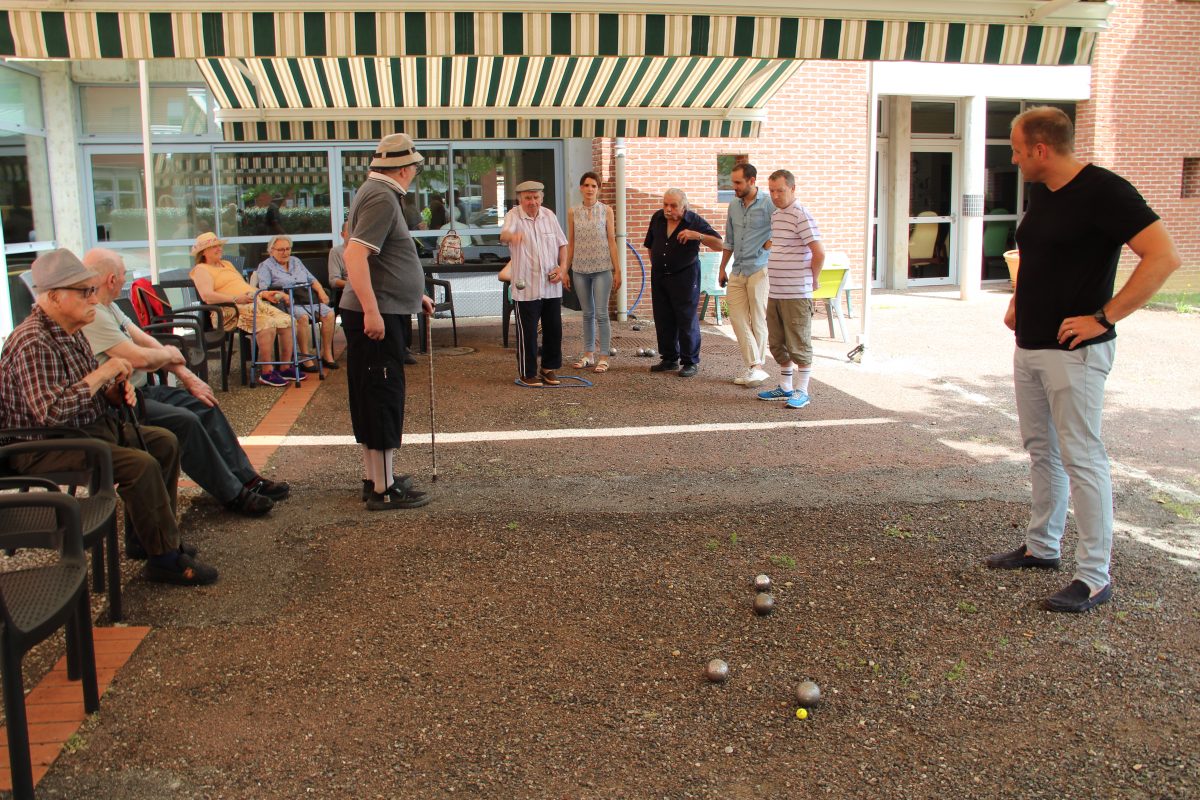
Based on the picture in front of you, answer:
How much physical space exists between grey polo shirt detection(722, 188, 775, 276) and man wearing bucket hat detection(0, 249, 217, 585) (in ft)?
18.5

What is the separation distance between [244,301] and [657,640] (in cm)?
666

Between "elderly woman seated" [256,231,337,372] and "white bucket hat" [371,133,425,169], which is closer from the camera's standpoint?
"white bucket hat" [371,133,425,169]

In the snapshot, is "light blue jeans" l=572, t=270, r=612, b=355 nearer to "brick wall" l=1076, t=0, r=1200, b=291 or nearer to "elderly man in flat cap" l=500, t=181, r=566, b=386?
"elderly man in flat cap" l=500, t=181, r=566, b=386

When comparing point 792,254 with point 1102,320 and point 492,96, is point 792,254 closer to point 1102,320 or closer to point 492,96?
point 1102,320

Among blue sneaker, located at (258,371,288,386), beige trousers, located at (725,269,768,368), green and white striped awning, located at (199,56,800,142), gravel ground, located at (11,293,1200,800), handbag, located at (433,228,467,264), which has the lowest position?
gravel ground, located at (11,293,1200,800)

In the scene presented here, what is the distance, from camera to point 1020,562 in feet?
15.6

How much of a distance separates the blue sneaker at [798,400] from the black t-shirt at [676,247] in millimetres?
1881

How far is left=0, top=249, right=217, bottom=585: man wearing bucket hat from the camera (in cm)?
420

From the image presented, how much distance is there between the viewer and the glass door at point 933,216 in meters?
17.9

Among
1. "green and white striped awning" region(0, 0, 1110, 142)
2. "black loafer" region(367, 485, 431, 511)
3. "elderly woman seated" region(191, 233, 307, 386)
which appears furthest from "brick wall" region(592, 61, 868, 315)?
→ "black loafer" region(367, 485, 431, 511)

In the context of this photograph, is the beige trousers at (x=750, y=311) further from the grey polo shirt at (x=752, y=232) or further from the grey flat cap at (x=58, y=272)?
the grey flat cap at (x=58, y=272)

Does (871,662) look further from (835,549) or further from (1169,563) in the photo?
(1169,563)

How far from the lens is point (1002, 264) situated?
748 inches

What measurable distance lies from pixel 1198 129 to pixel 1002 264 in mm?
3647
